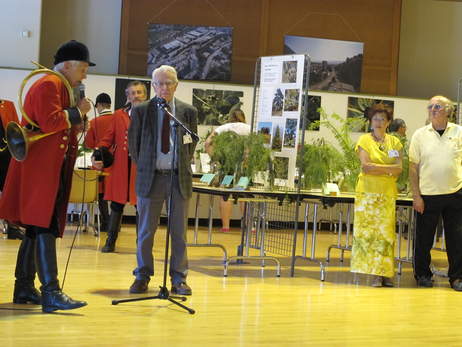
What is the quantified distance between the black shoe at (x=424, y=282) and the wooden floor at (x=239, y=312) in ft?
0.21

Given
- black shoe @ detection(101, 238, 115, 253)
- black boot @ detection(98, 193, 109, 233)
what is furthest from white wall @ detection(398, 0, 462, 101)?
black shoe @ detection(101, 238, 115, 253)

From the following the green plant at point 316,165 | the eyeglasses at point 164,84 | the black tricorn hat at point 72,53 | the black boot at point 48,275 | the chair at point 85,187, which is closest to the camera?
the black boot at point 48,275

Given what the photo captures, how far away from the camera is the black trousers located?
680 centimetres

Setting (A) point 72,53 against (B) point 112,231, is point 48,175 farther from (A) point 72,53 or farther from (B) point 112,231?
(B) point 112,231

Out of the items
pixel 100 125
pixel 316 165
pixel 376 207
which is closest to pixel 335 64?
pixel 100 125

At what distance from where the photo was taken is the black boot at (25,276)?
4.90 metres

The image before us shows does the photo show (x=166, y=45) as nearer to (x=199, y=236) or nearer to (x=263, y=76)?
(x=199, y=236)

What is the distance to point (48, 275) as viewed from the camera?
15.2 feet

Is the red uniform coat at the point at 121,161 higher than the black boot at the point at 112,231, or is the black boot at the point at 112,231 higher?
the red uniform coat at the point at 121,161

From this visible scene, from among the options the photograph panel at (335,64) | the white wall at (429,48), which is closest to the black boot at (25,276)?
the photograph panel at (335,64)

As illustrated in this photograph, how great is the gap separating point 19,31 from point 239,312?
7.51 meters

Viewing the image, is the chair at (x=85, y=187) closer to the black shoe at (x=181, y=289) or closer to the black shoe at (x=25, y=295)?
the black shoe at (x=181, y=289)

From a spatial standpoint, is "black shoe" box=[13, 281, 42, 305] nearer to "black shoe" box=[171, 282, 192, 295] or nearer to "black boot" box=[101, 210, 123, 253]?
"black shoe" box=[171, 282, 192, 295]

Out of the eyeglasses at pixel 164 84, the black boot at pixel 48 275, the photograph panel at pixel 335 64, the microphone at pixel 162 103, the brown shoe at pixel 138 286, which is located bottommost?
the brown shoe at pixel 138 286
